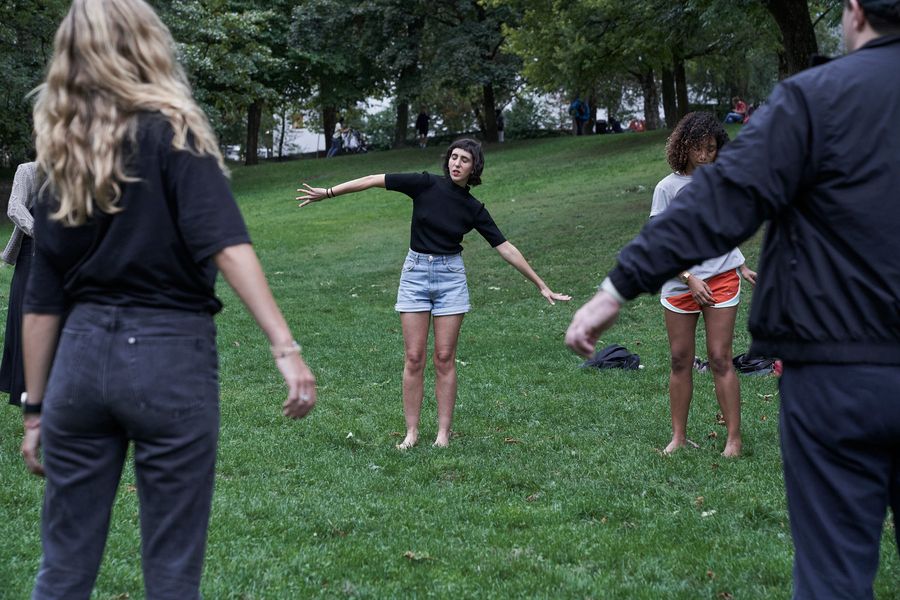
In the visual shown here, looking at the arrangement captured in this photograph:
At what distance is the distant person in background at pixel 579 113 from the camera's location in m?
41.6

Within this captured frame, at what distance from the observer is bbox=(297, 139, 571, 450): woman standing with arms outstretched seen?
7039mm

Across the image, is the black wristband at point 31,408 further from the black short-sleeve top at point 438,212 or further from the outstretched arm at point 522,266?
the outstretched arm at point 522,266

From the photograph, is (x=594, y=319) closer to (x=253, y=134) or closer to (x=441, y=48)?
(x=441, y=48)

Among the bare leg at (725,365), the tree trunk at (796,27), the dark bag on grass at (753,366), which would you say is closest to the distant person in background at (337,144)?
the tree trunk at (796,27)

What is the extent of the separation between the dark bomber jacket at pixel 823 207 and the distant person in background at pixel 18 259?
16.3 feet

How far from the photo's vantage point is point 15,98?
84.8ft

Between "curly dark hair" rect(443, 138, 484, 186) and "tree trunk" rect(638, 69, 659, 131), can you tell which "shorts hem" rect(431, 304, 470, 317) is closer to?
"curly dark hair" rect(443, 138, 484, 186)

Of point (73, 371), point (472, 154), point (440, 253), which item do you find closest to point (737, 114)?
point (472, 154)

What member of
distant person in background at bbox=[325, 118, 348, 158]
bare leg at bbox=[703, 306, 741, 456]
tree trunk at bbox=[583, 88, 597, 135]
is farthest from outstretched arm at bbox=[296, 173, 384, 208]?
distant person in background at bbox=[325, 118, 348, 158]

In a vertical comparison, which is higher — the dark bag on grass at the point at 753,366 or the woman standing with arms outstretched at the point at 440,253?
the woman standing with arms outstretched at the point at 440,253

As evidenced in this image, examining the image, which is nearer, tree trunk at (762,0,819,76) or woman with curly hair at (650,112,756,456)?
woman with curly hair at (650,112,756,456)

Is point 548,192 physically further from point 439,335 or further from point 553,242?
point 439,335

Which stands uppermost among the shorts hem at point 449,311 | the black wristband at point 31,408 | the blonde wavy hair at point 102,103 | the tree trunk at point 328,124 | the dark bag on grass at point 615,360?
the tree trunk at point 328,124

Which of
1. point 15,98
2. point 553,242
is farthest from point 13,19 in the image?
point 553,242
